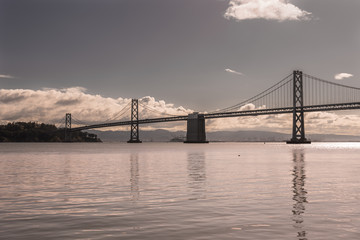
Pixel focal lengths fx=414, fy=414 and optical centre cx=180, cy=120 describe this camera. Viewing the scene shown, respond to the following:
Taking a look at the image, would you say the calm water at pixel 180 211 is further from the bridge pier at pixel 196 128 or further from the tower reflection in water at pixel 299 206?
the bridge pier at pixel 196 128

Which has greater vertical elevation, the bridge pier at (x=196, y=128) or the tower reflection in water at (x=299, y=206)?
the bridge pier at (x=196, y=128)

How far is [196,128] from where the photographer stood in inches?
5261

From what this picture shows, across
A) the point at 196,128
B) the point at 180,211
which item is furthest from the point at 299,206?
the point at 196,128

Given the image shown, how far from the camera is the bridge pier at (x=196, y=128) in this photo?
13225 cm

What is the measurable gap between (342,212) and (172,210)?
4.38 meters

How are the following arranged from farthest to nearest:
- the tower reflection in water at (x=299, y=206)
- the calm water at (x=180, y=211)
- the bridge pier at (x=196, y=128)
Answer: the bridge pier at (x=196, y=128)
the tower reflection in water at (x=299, y=206)
the calm water at (x=180, y=211)

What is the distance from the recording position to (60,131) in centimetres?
17412

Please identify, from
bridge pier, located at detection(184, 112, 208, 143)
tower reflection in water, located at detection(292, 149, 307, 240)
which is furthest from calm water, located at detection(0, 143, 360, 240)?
A: bridge pier, located at detection(184, 112, 208, 143)

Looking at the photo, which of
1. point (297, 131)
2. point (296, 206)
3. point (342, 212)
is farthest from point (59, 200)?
point (297, 131)

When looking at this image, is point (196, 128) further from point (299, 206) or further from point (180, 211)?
point (180, 211)

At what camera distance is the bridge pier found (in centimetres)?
13225

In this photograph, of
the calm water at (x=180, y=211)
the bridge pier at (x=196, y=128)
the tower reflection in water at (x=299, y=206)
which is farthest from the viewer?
the bridge pier at (x=196, y=128)

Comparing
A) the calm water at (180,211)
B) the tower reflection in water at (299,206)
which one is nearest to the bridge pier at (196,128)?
the tower reflection in water at (299,206)

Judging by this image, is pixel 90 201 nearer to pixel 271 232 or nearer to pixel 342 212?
pixel 271 232
